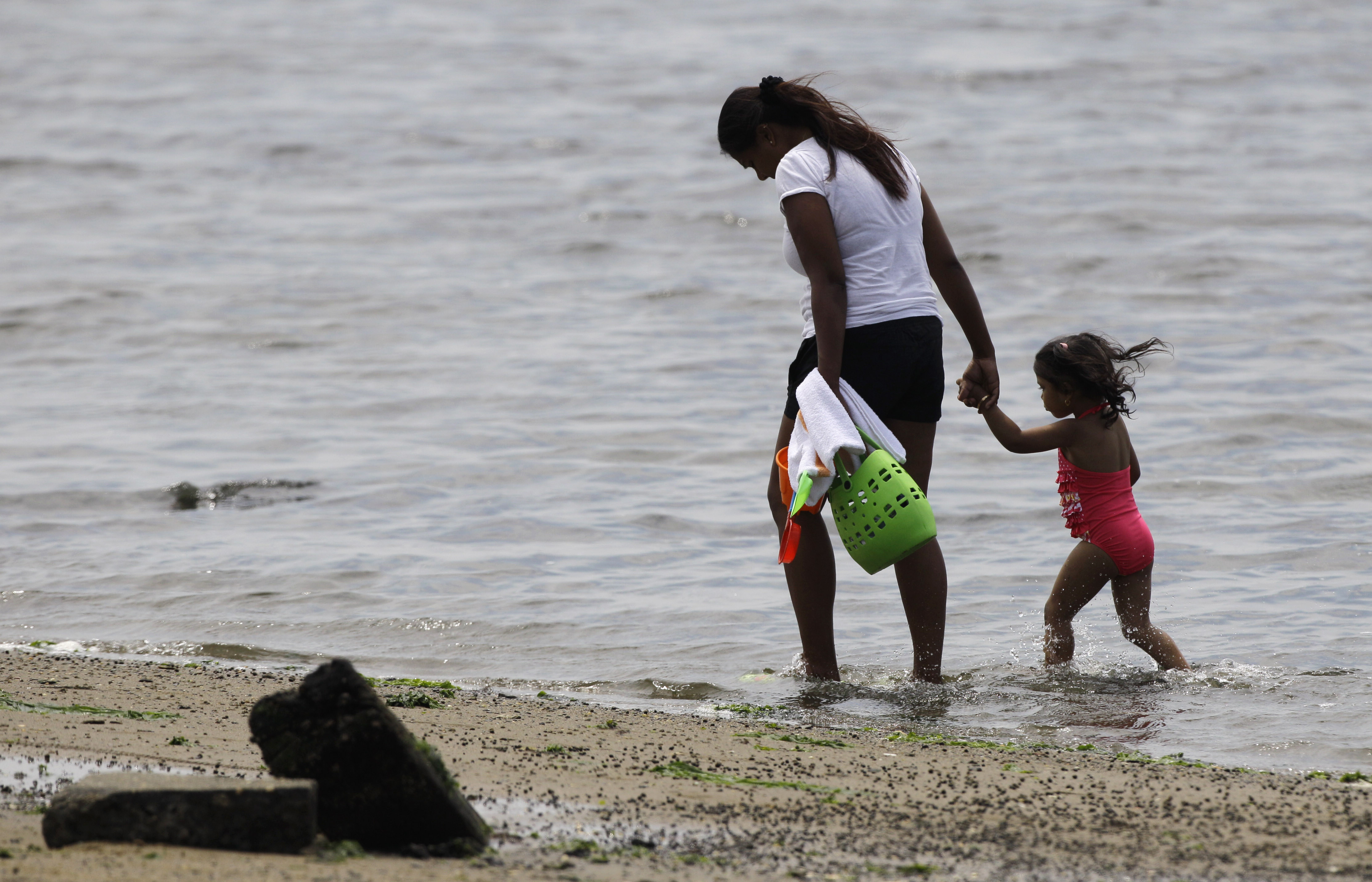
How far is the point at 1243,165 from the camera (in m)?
17.4

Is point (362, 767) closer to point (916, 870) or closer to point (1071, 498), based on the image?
point (916, 870)

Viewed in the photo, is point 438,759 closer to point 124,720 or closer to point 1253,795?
point 124,720

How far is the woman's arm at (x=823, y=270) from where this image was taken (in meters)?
4.21

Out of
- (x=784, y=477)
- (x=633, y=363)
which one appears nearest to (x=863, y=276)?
(x=784, y=477)

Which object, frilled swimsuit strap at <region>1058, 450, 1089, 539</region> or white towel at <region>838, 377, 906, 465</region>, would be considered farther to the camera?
frilled swimsuit strap at <region>1058, 450, 1089, 539</region>

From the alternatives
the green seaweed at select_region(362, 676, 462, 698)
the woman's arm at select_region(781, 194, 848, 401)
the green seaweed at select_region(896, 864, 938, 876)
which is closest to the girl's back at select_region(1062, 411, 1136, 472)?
the woman's arm at select_region(781, 194, 848, 401)

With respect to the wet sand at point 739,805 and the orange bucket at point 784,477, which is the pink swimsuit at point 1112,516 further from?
the wet sand at point 739,805

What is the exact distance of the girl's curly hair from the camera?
472 cm

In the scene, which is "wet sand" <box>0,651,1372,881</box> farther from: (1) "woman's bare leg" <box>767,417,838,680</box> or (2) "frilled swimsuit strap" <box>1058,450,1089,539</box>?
(2) "frilled swimsuit strap" <box>1058,450,1089,539</box>

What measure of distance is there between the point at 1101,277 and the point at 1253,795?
34.0 ft

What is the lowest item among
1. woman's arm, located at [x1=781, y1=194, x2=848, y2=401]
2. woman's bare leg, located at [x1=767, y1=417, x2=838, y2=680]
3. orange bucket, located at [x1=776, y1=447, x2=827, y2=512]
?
woman's bare leg, located at [x1=767, y1=417, x2=838, y2=680]

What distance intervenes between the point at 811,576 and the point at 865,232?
3.58 ft

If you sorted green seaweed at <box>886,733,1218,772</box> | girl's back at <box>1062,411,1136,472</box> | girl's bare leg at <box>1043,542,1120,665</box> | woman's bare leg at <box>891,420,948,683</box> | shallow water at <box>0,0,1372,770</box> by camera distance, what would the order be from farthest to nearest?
shallow water at <box>0,0,1372,770</box> → girl's bare leg at <box>1043,542,1120,665</box> → girl's back at <box>1062,411,1136,472</box> → woman's bare leg at <box>891,420,948,683</box> → green seaweed at <box>886,733,1218,772</box>

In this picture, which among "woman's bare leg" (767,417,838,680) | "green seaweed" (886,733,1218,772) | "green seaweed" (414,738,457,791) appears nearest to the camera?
"green seaweed" (414,738,457,791)
